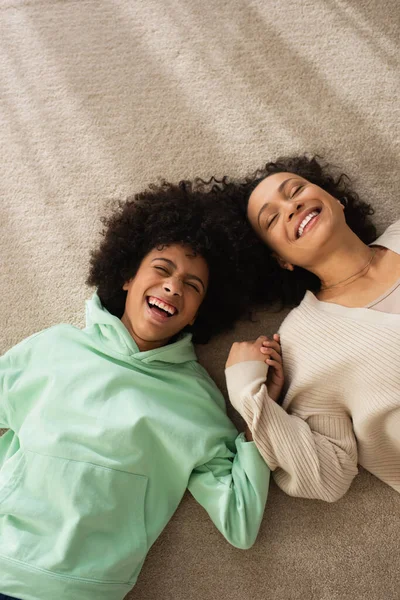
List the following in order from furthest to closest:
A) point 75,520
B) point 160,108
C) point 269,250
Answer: point 160,108 < point 269,250 < point 75,520

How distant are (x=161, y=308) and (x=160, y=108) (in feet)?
2.55

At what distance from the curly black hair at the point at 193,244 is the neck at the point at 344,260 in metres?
0.21

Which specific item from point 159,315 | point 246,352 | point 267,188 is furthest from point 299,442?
point 267,188

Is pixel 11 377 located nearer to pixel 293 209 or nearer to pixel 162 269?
pixel 162 269

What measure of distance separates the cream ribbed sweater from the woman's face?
0.56 feet

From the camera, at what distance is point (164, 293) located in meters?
1.28

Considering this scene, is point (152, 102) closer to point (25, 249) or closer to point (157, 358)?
point (25, 249)

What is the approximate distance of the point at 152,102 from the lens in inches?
66.1

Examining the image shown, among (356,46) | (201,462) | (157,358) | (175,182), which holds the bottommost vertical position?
(201,462)

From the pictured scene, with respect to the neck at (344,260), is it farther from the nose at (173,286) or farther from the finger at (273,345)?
the nose at (173,286)

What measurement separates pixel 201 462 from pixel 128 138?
3.55ft

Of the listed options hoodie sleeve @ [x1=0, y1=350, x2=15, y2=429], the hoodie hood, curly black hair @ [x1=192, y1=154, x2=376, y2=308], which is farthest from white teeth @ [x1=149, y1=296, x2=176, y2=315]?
hoodie sleeve @ [x1=0, y1=350, x2=15, y2=429]

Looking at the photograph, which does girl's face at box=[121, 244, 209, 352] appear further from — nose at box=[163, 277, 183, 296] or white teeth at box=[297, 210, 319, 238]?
white teeth at box=[297, 210, 319, 238]

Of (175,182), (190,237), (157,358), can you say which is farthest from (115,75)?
(157,358)
